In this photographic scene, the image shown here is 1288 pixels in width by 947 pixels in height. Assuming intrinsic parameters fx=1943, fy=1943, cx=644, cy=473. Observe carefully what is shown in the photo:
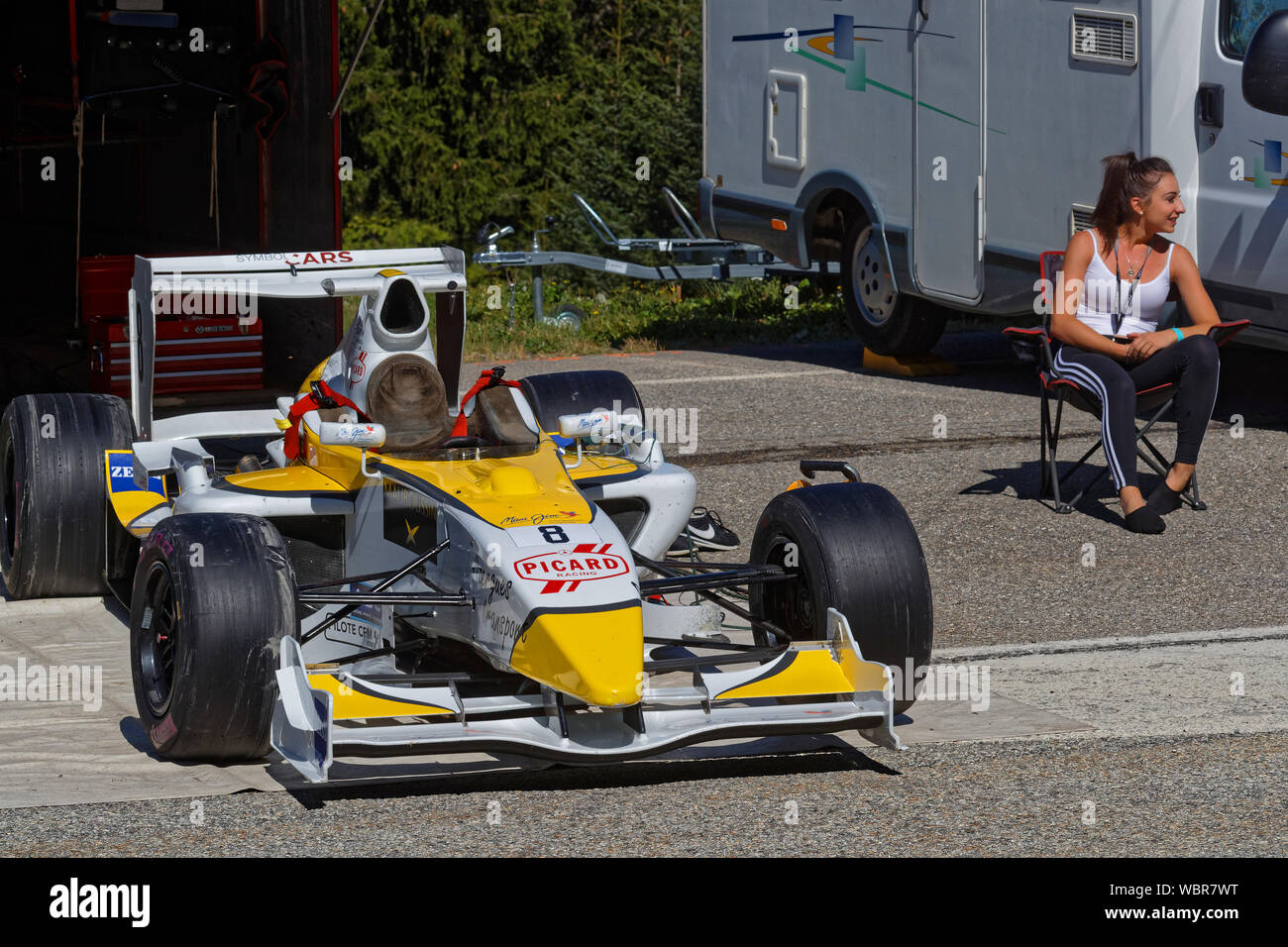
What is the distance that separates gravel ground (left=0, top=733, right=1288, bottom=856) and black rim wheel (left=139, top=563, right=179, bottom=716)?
548 mm

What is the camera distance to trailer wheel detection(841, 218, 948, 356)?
1323 cm

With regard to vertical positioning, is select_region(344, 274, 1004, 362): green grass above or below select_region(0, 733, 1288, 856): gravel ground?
above

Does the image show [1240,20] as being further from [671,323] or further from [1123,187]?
[671,323]

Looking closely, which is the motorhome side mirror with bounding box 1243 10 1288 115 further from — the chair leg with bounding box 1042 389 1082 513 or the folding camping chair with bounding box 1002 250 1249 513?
the chair leg with bounding box 1042 389 1082 513

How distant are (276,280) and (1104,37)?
540 cm

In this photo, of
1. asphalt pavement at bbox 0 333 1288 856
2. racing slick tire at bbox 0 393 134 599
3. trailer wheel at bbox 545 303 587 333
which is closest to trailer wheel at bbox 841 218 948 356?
asphalt pavement at bbox 0 333 1288 856

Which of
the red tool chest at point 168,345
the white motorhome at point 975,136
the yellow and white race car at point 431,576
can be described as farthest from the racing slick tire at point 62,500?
the white motorhome at point 975,136

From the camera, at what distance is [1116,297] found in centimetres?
894

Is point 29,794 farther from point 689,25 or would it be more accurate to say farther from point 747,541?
point 689,25

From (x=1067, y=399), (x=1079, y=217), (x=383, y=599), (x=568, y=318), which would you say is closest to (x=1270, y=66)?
(x=1067, y=399)

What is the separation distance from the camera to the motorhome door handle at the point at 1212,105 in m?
10.3

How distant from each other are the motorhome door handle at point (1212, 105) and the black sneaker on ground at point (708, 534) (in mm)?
3772

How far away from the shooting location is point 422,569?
6.13 meters

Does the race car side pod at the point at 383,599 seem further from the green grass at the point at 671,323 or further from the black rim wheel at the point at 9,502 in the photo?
the green grass at the point at 671,323
